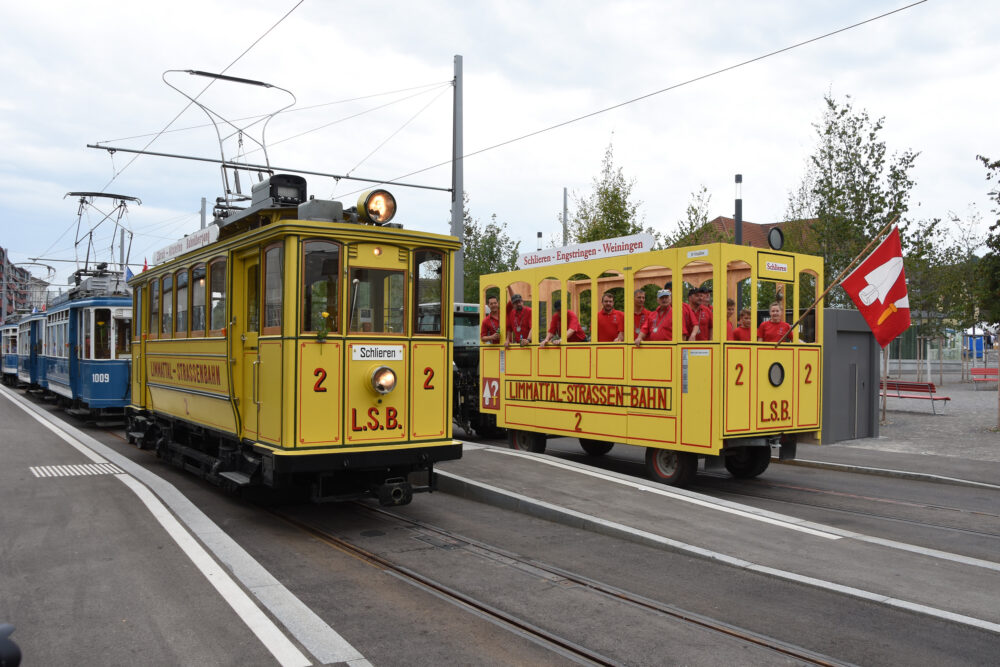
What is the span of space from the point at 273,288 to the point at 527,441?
6.48 m

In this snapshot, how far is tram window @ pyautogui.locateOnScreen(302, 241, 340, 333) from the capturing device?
285 inches

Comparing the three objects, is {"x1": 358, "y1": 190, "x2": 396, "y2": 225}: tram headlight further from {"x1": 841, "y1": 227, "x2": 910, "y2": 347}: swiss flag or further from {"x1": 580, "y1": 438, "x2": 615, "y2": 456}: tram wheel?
{"x1": 841, "y1": 227, "x2": 910, "y2": 347}: swiss flag

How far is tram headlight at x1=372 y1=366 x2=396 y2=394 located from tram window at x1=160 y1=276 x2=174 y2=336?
4224mm

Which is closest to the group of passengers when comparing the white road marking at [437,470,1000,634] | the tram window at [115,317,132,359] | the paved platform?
the paved platform

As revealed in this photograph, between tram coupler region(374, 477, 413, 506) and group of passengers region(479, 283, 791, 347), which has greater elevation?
group of passengers region(479, 283, 791, 347)

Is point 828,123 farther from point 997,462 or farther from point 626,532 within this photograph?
point 626,532

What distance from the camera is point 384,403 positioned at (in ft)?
24.9

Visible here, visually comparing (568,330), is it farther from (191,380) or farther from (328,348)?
(191,380)

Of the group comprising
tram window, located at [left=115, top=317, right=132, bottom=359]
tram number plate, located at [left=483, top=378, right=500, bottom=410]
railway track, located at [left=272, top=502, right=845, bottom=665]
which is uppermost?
tram window, located at [left=115, top=317, right=132, bottom=359]

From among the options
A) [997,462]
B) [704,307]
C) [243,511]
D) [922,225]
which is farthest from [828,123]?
[243,511]

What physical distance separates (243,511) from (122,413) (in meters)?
10.9

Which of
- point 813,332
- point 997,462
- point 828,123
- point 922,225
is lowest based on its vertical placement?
point 997,462

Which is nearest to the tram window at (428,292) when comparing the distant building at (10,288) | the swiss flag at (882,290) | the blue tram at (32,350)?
the swiss flag at (882,290)

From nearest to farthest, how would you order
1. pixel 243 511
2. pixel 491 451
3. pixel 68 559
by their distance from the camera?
pixel 68 559 → pixel 243 511 → pixel 491 451
